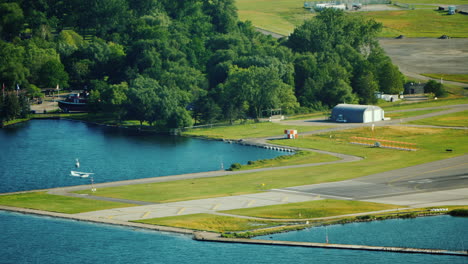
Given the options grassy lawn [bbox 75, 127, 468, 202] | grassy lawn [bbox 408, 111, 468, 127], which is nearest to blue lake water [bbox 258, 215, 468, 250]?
grassy lawn [bbox 75, 127, 468, 202]

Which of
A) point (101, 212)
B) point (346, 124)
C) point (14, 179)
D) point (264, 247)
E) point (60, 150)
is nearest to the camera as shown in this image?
point (264, 247)

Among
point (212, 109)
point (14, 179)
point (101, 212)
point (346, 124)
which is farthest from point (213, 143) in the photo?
point (101, 212)

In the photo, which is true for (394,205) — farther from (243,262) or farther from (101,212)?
(101,212)

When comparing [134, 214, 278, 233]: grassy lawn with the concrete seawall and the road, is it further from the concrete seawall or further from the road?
the concrete seawall

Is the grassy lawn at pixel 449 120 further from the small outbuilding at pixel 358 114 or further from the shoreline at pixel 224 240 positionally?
the shoreline at pixel 224 240

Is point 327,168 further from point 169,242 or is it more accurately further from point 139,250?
point 139,250
